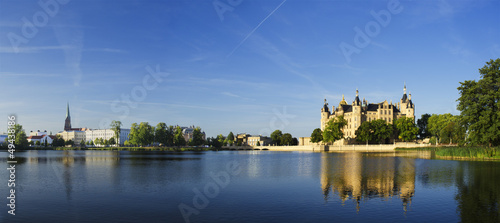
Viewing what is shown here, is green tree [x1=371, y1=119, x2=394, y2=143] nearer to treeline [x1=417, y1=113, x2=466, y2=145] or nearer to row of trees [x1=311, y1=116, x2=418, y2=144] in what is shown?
row of trees [x1=311, y1=116, x2=418, y2=144]

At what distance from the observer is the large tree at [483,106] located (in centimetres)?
5706

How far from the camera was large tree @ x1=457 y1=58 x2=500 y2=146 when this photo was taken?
187 feet

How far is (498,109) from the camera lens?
5912cm

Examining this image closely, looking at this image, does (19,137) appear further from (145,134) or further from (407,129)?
(407,129)

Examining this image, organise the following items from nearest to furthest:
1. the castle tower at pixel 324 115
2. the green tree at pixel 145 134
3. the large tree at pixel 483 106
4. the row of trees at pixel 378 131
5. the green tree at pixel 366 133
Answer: the large tree at pixel 483 106
the row of trees at pixel 378 131
the green tree at pixel 366 133
the green tree at pixel 145 134
the castle tower at pixel 324 115

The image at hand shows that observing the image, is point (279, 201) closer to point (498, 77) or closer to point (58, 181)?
point (58, 181)

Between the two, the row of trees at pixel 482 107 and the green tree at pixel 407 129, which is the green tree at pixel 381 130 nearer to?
the green tree at pixel 407 129

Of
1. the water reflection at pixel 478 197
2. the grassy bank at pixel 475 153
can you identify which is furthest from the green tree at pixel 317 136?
the water reflection at pixel 478 197

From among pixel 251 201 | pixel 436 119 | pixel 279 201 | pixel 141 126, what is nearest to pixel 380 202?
pixel 279 201

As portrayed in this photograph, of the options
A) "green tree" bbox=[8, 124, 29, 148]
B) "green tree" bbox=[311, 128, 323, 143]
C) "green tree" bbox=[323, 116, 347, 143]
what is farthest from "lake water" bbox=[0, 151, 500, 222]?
"green tree" bbox=[8, 124, 29, 148]

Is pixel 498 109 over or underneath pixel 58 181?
over

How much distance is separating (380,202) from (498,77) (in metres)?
50.3

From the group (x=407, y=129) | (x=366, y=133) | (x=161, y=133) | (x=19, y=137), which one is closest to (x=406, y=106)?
(x=407, y=129)

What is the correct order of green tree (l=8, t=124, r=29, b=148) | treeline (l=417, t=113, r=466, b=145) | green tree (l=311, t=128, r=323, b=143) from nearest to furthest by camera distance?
treeline (l=417, t=113, r=466, b=145)
green tree (l=8, t=124, r=29, b=148)
green tree (l=311, t=128, r=323, b=143)
